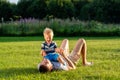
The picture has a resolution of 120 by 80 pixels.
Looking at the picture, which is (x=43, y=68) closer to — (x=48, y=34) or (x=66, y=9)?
(x=48, y=34)

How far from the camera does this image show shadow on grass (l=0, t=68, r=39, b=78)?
332 inches

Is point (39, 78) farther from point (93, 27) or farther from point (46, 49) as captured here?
point (93, 27)

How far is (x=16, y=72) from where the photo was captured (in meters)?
8.75

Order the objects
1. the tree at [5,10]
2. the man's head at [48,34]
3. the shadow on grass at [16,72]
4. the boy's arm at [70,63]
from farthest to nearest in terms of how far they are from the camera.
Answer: the tree at [5,10]
the boy's arm at [70,63]
the man's head at [48,34]
the shadow on grass at [16,72]

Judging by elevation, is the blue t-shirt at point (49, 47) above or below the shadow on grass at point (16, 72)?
above

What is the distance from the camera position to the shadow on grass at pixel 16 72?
8430 mm

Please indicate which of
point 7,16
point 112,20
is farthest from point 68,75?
point 7,16

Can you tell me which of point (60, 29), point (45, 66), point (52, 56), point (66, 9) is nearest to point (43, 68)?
point (45, 66)

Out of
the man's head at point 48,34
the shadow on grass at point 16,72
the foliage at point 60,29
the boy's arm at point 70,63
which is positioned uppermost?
the man's head at point 48,34

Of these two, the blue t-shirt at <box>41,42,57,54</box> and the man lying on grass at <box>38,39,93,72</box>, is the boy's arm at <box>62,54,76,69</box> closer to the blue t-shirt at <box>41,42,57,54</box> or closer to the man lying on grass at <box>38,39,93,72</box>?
the man lying on grass at <box>38,39,93,72</box>

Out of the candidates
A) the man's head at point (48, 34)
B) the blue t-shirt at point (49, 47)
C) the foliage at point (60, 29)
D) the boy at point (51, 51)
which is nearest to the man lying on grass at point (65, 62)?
the boy at point (51, 51)

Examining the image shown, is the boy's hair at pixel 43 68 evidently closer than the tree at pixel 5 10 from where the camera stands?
Yes

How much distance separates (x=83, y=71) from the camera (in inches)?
344

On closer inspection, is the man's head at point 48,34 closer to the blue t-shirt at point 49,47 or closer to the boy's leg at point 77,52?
Answer: the blue t-shirt at point 49,47
